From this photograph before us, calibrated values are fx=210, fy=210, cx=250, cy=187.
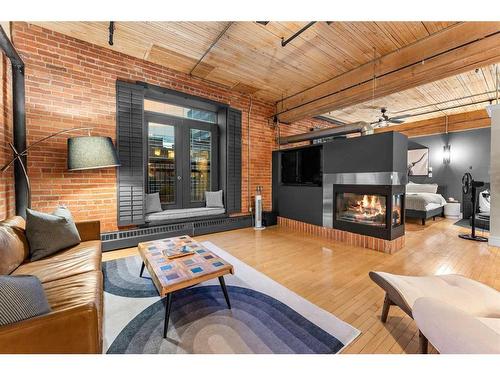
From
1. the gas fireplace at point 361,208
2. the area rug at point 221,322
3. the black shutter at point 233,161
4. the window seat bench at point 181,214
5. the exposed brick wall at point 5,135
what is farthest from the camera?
the black shutter at point 233,161

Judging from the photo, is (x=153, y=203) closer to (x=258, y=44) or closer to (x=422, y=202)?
(x=258, y=44)

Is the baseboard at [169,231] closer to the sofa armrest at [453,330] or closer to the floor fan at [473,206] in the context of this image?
the sofa armrest at [453,330]

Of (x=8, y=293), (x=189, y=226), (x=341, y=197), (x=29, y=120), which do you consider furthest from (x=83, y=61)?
(x=341, y=197)

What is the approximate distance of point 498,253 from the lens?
10.2ft

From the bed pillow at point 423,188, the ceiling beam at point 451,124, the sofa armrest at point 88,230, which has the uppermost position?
the ceiling beam at point 451,124

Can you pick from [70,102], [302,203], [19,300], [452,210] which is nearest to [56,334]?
[19,300]

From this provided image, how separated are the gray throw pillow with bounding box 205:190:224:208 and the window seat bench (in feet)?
0.39

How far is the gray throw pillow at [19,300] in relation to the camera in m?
0.85

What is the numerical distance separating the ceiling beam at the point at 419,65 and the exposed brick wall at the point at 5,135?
15.1 feet

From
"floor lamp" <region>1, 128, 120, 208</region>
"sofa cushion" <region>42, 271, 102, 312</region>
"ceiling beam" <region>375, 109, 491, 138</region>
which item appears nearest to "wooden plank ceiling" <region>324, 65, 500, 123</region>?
"ceiling beam" <region>375, 109, 491, 138</region>

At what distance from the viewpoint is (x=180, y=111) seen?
14.1 feet

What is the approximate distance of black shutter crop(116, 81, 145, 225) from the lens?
3.37 metres

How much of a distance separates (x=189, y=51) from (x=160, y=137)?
5.30 ft

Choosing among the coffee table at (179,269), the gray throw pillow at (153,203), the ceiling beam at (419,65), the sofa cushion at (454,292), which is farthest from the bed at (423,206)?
the gray throw pillow at (153,203)
